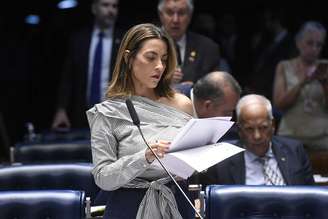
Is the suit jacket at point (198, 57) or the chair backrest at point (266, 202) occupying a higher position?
the suit jacket at point (198, 57)

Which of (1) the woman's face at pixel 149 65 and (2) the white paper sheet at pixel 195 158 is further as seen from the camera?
(1) the woman's face at pixel 149 65

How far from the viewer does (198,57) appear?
18.5 ft

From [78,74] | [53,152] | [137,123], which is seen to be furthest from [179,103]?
[78,74]

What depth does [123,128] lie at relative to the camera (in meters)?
3.28

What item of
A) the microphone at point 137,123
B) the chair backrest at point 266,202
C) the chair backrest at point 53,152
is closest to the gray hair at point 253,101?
the chair backrest at point 53,152

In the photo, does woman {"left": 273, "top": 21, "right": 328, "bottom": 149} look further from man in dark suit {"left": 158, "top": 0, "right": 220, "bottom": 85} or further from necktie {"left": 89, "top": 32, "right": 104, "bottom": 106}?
necktie {"left": 89, "top": 32, "right": 104, "bottom": 106}

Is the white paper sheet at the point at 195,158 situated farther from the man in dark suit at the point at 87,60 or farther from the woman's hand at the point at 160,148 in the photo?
the man in dark suit at the point at 87,60

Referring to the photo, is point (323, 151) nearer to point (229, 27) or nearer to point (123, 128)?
point (229, 27)

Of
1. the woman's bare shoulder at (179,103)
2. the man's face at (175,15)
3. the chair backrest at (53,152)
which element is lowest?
the chair backrest at (53,152)

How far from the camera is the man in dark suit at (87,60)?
627 centimetres

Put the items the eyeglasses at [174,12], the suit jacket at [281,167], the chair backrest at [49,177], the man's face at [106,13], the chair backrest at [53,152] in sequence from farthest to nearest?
1. the man's face at [106,13]
2. the eyeglasses at [174,12]
3. the chair backrest at [53,152]
4. the suit jacket at [281,167]
5. the chair backrest at [49,177]

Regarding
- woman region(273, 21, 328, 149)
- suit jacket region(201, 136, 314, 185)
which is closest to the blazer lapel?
suit jacket region(201, 136, 314, 185)

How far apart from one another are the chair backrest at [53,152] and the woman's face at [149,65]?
5.83 ft

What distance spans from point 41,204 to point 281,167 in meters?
1.50
